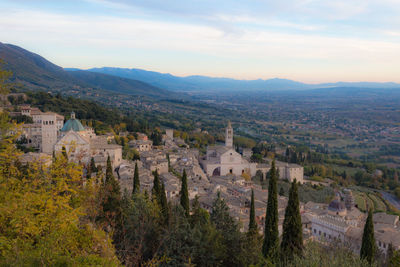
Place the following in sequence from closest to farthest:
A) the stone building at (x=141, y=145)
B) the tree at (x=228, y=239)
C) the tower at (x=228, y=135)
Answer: the tree at (x=228, y=239), the stone building at (x=141, y=145), the tower at (x=228, y=135)

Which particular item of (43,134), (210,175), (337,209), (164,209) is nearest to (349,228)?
(337,209)

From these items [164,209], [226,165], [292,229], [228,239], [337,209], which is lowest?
[337,209]

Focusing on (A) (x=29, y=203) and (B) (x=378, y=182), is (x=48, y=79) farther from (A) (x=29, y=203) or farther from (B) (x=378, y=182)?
(A) (x=29, y=203)

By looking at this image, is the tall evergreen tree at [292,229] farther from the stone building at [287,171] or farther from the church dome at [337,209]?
the stone building at [287,171]

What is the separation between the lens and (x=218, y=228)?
1658 centimetres

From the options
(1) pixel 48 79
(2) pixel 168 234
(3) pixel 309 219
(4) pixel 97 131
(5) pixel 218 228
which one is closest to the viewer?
(2) pixel 168 234

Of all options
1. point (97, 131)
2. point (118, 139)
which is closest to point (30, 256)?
point (118, 139)

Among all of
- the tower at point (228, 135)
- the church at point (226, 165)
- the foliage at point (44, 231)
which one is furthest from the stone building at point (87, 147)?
the foliage at point (44, 231)

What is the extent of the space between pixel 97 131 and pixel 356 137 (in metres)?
86.1

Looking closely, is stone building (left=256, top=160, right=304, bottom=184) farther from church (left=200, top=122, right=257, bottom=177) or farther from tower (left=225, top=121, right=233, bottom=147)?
tower (left=225, top=121, right=233, bottom=147)

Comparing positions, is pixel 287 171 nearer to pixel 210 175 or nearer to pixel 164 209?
pixel 210 175

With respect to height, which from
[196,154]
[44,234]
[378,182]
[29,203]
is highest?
[29,203]

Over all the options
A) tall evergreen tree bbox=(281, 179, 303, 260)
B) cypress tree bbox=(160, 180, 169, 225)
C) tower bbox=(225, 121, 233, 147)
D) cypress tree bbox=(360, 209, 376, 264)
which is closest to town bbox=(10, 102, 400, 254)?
tower bbox=(225, 121, 233, 147)

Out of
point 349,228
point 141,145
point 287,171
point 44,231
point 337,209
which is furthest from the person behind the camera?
point 287,171
